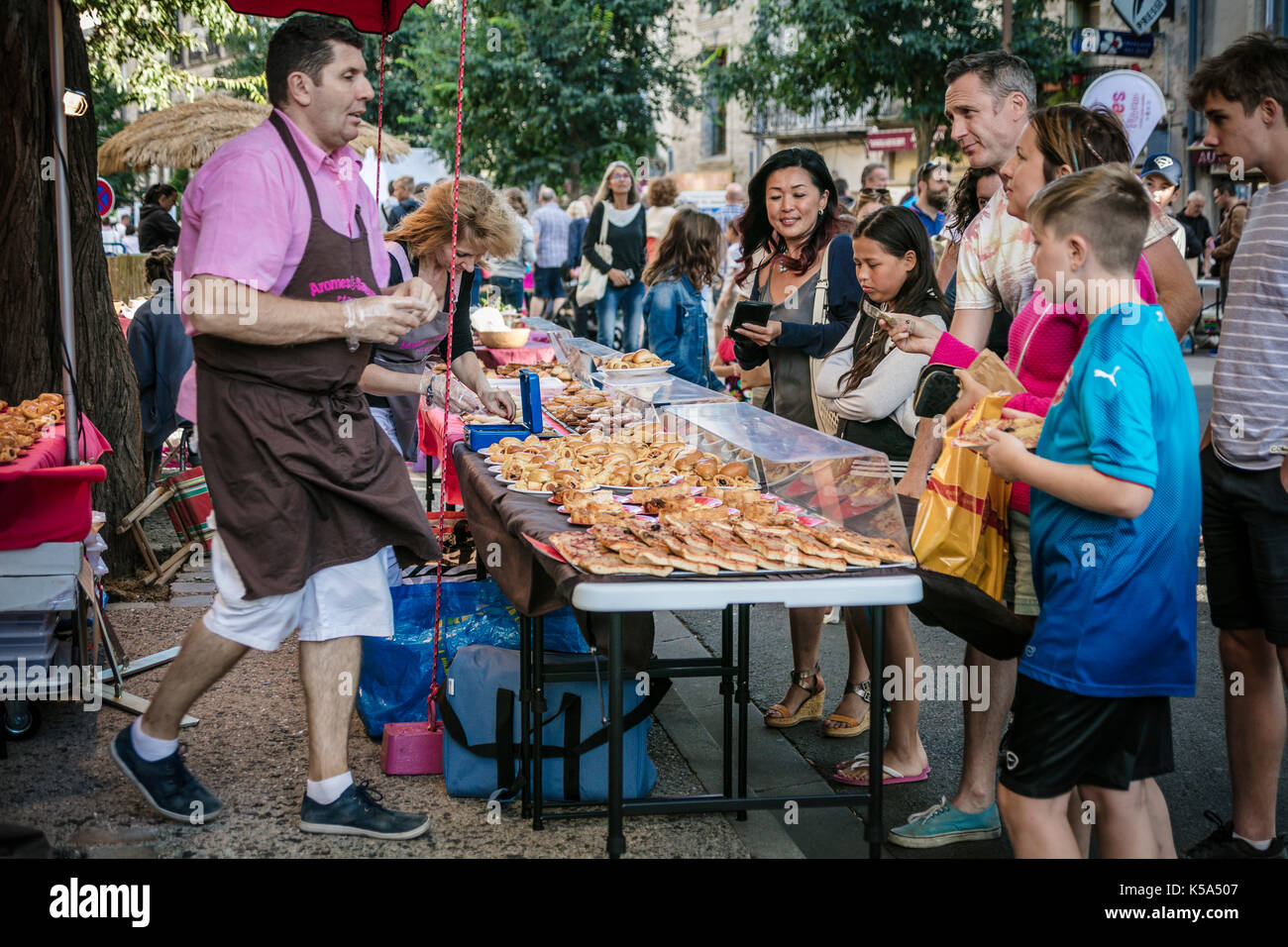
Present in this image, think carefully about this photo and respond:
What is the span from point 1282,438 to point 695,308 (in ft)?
24.8

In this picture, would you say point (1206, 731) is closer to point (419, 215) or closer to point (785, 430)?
point (785, 430)

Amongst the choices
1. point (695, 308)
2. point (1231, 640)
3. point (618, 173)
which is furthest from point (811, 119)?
point (1231, 640)

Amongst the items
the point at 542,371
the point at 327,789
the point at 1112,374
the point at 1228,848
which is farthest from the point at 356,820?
the point at 542,371

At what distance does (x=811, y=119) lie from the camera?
40.3m

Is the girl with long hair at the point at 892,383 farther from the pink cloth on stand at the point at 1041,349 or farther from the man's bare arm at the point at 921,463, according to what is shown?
the pink cloth on stand at the point at 1041,349

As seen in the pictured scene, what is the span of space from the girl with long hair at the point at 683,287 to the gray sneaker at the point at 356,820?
699 centimetres

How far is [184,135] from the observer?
54.7ft

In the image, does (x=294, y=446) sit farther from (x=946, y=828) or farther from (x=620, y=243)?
(x=620, y=243)

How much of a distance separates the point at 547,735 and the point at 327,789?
0.70 m

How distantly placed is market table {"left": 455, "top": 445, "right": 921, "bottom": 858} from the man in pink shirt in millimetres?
352

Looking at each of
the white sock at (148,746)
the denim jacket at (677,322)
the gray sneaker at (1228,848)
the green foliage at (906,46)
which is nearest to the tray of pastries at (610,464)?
the white sock at (148,746)

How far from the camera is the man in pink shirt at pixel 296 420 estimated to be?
3.53 metres

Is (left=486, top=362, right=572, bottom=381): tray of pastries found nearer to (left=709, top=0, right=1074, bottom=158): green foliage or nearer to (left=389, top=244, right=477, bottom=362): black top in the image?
(left=389, top=244, right=477, bottom=362): black top

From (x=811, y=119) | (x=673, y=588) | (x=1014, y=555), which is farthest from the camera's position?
(x=811, y=119)
